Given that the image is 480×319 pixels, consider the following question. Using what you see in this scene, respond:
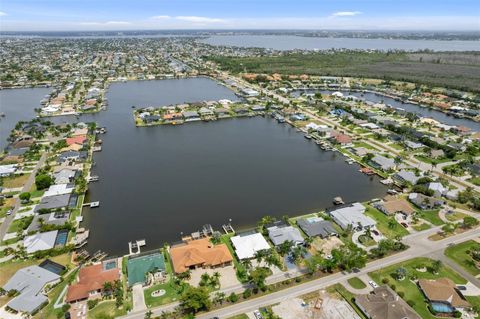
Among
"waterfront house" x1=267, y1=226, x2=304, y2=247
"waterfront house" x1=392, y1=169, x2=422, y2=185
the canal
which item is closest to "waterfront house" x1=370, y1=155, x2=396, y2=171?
"waterfront house" x1=392, y1=169, x2=422, y2=185

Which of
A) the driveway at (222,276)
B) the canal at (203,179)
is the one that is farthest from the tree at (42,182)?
the driveway at (222,276)

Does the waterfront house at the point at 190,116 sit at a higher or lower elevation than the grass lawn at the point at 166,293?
higher

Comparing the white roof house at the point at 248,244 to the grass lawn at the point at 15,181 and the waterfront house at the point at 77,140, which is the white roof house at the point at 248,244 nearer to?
the grass lawn at the point at 15,181

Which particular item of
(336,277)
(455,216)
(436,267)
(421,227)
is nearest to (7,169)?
(336,277)

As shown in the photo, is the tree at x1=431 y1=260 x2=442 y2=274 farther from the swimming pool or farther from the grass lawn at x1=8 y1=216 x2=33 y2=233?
the grass lawn at x1=8 y1=216 x2=33 y2=233

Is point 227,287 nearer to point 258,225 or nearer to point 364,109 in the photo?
point 258,225

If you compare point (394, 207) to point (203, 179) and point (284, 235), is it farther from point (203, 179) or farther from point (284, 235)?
point (203, 179)
